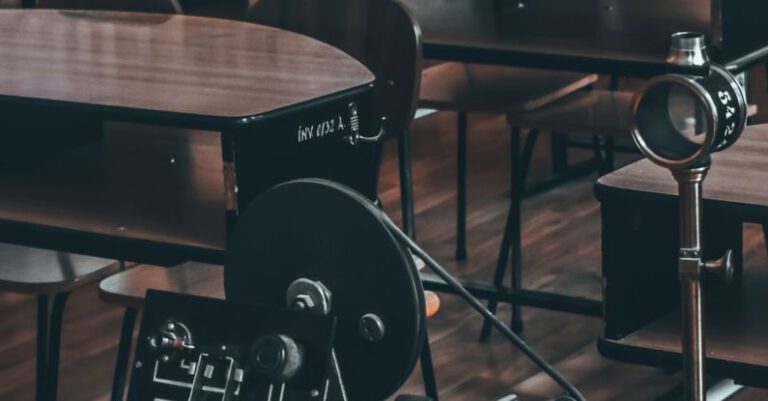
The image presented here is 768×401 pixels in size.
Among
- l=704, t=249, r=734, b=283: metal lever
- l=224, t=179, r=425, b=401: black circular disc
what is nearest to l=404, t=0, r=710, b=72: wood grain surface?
l=704, t=249, r=734, b=283: metal lever

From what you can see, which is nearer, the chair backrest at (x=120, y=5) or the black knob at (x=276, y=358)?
the black knob at (x=276, y=358)

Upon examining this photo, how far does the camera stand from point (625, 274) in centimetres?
190

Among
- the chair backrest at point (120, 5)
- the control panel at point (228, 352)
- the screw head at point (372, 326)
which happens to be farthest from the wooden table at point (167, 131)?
the screw head at point (372, 326)

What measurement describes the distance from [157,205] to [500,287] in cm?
105

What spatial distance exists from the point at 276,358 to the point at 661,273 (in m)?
0.70

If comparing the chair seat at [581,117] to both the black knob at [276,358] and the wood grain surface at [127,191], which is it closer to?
the wood grain surface at [127,191]

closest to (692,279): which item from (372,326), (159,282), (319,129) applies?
(372,326)

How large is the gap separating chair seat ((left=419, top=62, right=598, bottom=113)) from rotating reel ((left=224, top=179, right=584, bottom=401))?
187cm

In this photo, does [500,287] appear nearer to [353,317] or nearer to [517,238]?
[517,238]

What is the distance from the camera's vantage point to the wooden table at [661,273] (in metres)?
1.81

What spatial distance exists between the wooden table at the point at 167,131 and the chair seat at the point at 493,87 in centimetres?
71

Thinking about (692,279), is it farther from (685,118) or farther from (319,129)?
(319,129)

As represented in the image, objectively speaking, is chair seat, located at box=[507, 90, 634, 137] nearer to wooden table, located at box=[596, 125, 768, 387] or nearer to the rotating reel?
wooden table, located at box=[596, 125, 768, 387]

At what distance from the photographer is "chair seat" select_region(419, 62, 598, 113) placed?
333 centimetres
